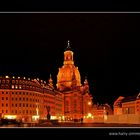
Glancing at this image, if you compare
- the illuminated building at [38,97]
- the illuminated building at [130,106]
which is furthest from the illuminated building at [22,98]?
the illuminated building at [130,106]

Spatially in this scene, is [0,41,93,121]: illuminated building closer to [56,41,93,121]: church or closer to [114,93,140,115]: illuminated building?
[56,41,93,121]: church

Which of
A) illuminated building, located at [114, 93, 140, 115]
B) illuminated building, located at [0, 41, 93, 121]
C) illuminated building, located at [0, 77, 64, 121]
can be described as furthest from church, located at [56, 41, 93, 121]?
illuminated building, located at [114, 93, 140, 115]

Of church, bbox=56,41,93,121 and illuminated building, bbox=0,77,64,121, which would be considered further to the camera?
church, bbox=56,41,93,121

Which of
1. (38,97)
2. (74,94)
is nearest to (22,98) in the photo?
(38,97)

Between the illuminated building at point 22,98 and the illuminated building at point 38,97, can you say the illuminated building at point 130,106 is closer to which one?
the illuminated building at point 38,97

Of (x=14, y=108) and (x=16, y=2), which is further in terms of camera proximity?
(x=14, y=108)

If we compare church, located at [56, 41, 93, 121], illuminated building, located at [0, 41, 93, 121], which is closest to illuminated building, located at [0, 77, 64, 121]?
illuminated building, located at [0, 41, 93, 121]

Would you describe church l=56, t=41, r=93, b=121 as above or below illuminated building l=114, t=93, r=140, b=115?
above

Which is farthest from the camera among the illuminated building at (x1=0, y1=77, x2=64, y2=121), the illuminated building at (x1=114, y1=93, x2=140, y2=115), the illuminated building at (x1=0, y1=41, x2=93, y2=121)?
the illuminated building at (x1=114, y1=93, x2=140, y2=115)

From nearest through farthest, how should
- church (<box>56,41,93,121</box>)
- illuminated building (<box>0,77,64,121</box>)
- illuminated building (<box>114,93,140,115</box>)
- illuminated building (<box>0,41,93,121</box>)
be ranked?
illuminated building (<box>0,77,64,121</box>)
illuminated building (<box>0,41,93,121</box>)
illuminated building (<box>114,93,140,115</box>)
church (<box>56,41,93,121</box>)

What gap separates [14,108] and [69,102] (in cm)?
1913
